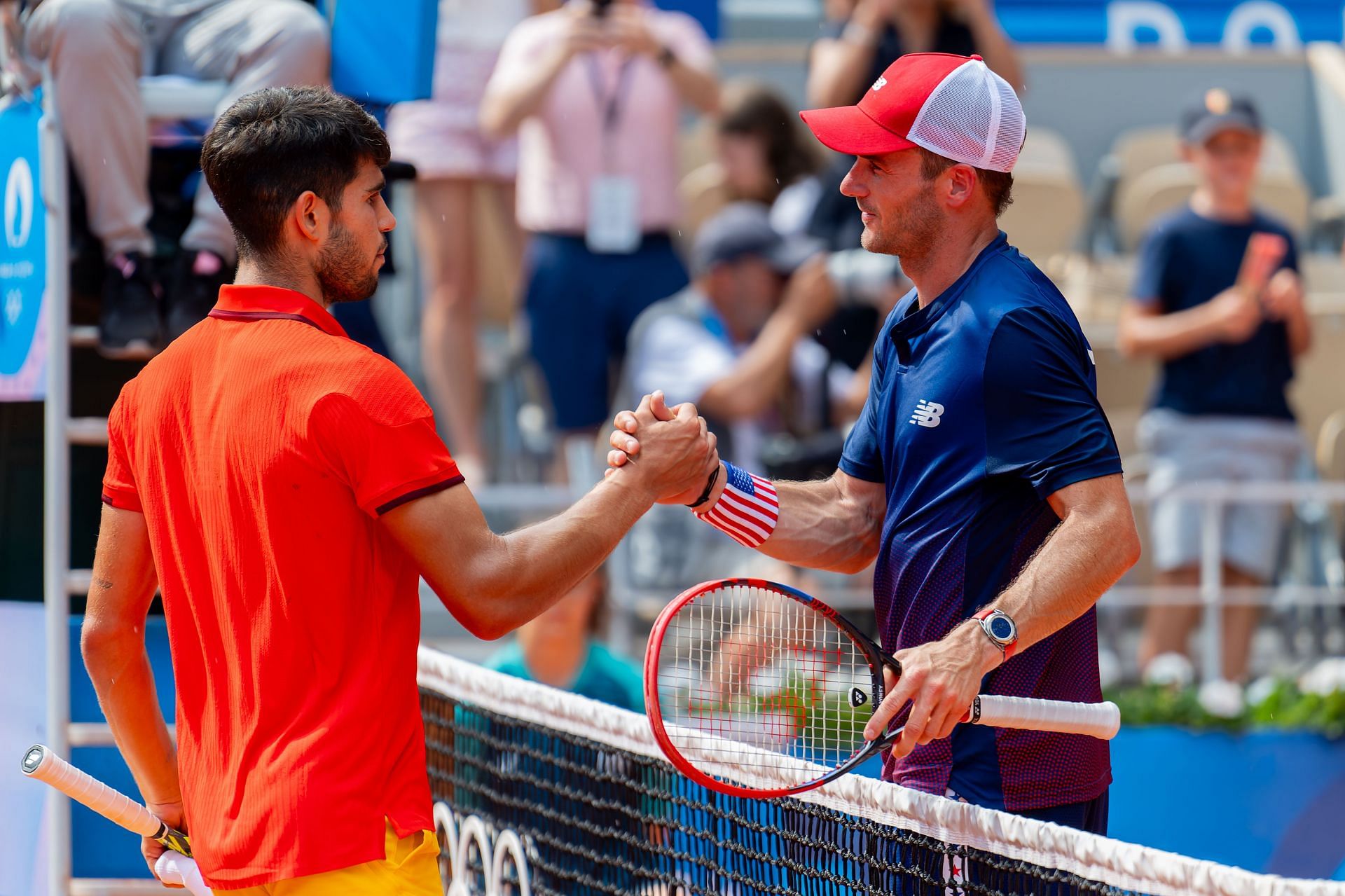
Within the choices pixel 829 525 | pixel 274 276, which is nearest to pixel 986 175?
pixel 829 525

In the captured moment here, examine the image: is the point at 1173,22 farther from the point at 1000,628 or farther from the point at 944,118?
the point at 1000,628

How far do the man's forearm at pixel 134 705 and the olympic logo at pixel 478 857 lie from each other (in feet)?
3.73

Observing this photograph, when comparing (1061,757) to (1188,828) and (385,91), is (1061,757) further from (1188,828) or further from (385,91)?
(1188,828)

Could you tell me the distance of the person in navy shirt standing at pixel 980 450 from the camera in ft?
9.50

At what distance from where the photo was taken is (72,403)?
16.4 feet

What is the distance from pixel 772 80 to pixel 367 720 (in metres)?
7.94

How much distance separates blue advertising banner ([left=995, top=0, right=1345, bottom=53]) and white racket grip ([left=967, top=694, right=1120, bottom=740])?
331 inches

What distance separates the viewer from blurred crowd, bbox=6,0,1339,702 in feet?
23.1

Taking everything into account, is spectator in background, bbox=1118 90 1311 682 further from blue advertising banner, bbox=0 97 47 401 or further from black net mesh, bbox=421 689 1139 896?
blue advertising banner, bbox=0 97 47 401

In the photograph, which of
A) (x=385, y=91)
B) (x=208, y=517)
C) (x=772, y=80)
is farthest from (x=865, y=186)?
(x=772, y=80)

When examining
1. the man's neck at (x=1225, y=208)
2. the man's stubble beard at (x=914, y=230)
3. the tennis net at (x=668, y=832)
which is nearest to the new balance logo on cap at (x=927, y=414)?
the man's stubble beard at (x=914, y=230)

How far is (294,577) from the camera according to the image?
2.59m

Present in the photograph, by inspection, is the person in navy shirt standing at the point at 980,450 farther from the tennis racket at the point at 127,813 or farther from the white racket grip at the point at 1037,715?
the tennis racket at the point at 127,813

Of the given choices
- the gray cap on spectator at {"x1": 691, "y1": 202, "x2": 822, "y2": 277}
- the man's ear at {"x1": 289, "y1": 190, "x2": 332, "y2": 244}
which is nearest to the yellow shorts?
the man's ear at {"x1": 289, "y1": 190, "x2": 332, "y2": 244}
